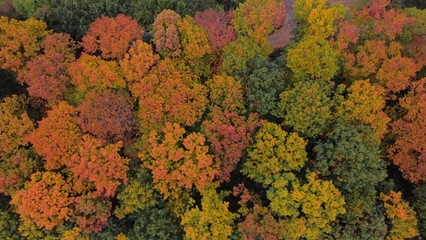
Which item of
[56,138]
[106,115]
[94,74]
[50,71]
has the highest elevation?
[50,71]

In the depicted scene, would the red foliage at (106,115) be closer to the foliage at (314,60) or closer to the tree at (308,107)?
the tree at (308,107)

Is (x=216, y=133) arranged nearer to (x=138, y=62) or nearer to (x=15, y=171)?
(x=138, y=62)

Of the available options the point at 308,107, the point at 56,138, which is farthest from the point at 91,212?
the point at 308,107

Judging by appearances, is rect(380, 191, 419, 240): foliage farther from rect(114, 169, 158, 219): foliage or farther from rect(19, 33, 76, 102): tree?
rect(19, 33, 76, 102): tree

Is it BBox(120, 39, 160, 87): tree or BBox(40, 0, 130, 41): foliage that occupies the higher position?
BBox(40, 0, 130, 41): foliage

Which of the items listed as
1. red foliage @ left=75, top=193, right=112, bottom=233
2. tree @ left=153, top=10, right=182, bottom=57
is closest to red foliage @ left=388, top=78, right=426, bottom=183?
tree @ left=153, top=10, right=182, bottom=57

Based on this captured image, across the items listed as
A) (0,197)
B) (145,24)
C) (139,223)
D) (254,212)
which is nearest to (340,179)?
(254,212)
